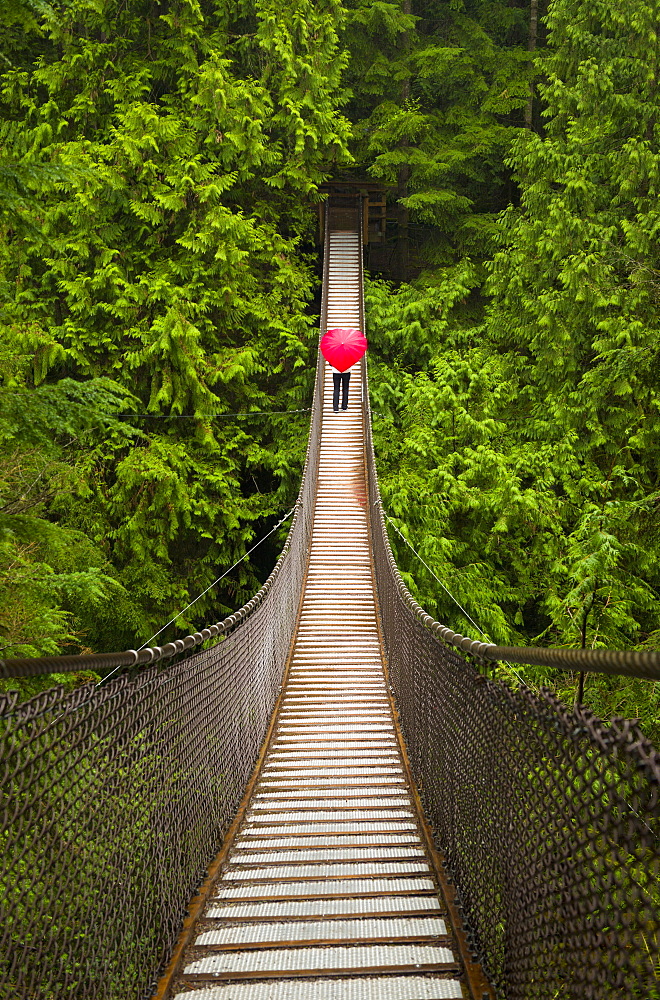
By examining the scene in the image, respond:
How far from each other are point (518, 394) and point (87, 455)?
659cm

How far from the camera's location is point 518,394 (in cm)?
1170

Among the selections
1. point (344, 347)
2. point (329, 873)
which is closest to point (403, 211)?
point (344, 347)

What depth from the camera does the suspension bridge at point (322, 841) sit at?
139cm

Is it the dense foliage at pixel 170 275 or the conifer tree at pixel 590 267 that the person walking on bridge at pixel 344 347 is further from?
the conifer tree at pixel 590 267

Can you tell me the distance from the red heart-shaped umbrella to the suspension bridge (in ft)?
21.1

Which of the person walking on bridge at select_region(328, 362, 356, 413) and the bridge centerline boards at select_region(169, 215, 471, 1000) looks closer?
the bridge centerline boards at select_region(169, 215, 471, 1000)

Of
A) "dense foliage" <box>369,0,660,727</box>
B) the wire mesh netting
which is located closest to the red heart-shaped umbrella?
"dense foliage" <box>369,0,660,727</box>

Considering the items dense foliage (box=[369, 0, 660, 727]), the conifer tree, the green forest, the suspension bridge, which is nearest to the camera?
the suspension bridge

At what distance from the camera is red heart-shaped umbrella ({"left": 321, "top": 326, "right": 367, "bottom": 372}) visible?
10.1 metres

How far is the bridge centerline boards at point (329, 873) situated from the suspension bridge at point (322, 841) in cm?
1

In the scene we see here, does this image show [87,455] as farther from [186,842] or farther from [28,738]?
[28,738]

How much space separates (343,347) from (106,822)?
8.76 meters

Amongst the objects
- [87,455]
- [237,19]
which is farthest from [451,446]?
[237,19]

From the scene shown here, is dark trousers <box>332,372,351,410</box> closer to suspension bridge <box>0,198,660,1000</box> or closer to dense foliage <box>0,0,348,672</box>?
dense foliage <box>0,0,348,672</box>
